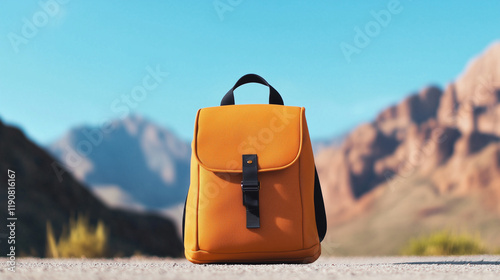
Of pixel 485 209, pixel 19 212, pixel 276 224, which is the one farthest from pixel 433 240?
pixel 485 209

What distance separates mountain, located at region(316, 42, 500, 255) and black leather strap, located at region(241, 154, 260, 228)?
24.1 metres

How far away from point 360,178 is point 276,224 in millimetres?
33377

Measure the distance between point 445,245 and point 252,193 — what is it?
454 cm

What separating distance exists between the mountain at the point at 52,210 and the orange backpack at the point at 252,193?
227 inches

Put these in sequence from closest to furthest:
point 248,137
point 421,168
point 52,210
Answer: point 248,137, point 52,210, point 421,168

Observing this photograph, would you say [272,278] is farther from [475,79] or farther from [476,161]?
[475,79]

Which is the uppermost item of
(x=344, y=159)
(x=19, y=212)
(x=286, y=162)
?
(x=286, y=162)

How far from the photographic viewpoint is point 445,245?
6.87 m

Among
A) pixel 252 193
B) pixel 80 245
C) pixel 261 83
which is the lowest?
pixel 80 245

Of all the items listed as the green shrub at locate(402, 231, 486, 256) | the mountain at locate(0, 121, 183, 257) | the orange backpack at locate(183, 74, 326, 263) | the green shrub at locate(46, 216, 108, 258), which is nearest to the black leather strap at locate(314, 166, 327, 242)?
the orange backpack at locate(183, 74, 326, 263)

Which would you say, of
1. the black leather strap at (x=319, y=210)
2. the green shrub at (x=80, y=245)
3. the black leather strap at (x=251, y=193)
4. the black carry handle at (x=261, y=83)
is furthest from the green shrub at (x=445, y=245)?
the green shrub at (x=80, y=245)

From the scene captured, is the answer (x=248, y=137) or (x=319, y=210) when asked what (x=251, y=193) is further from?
(x=319, y=210)

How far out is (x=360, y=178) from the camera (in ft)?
117

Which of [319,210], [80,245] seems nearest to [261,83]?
[319,210]
